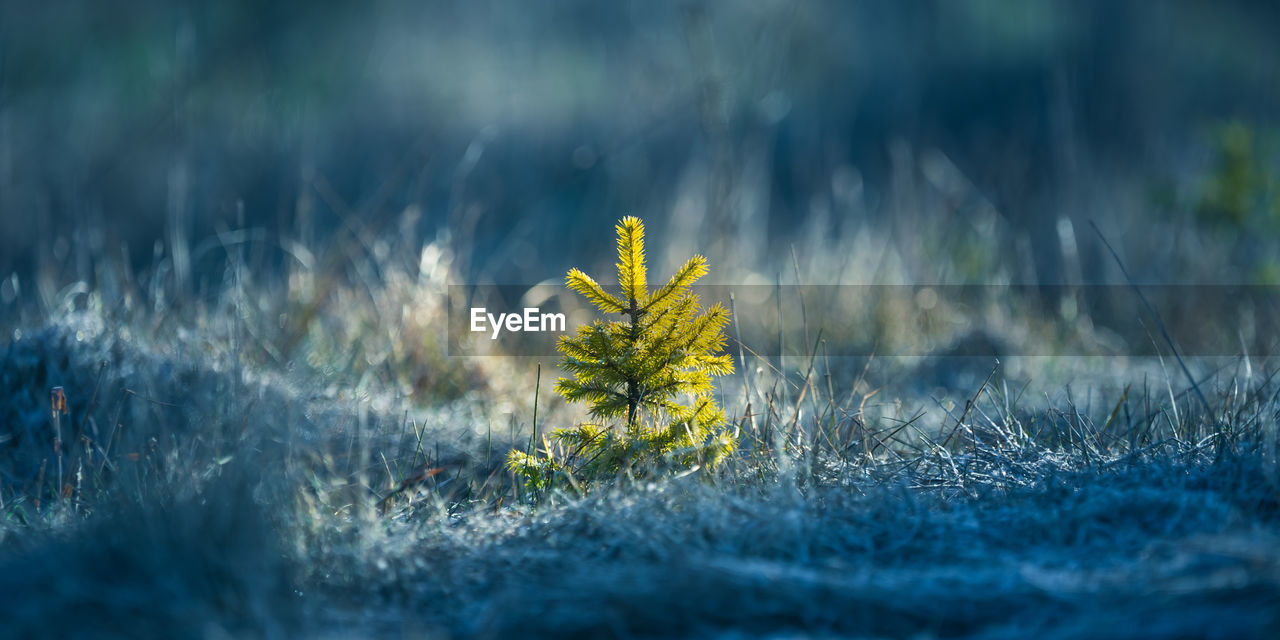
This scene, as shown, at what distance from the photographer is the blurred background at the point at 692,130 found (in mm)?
5322

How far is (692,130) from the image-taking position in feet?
28.7

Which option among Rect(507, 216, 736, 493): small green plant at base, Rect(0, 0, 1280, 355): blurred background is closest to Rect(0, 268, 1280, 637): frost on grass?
Rect(507, 216, 736, 493): small green plant at base

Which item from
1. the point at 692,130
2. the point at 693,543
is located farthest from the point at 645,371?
the point at 692,130

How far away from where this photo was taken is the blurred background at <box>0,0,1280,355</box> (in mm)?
5322

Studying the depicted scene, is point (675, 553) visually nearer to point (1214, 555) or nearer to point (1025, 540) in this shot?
point (1025, 540)

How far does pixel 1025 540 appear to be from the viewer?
164 cm

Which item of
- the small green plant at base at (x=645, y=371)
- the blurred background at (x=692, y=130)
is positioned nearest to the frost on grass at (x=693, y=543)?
the small green plant at base at (x=645, y=371)

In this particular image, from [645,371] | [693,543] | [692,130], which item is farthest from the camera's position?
[692,130]

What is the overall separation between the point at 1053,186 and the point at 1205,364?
452 centimetres

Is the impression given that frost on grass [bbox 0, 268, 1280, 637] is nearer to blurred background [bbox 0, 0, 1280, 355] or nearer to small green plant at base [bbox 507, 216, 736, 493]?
small green plant at base [bbox 507, 216, 736, 493]

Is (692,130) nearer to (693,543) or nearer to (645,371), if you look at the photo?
(645,371)

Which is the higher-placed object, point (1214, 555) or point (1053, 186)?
point (1053, 186)

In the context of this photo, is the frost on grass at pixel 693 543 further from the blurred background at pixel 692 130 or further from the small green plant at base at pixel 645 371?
the blurred background at pixel 692 130

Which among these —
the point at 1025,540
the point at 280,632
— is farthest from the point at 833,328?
the point at 280,632
